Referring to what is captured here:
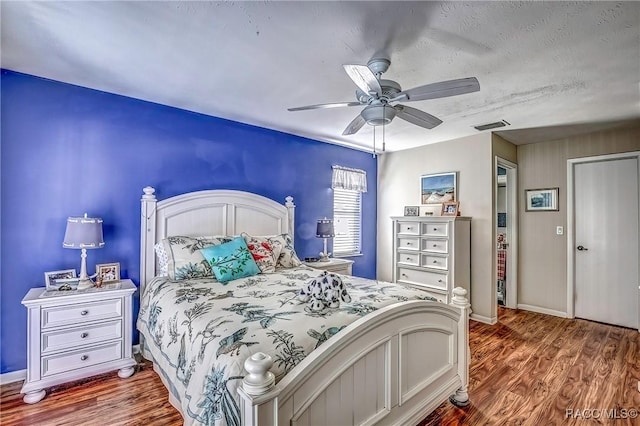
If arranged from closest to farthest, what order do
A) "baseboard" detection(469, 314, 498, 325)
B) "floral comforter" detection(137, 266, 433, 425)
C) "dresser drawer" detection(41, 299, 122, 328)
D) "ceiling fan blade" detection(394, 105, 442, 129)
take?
"floral comforter" detection(137, 266, 433, 425) → "ceiling fan blade" detection(394, 105, 442, 129) → "dresser drawer" detection(41, 299, 122, 328) → "baseboard" detection(469, 314, 498, 325)

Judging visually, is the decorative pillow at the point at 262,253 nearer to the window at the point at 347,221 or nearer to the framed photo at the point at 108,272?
the framed photo at the point at 108,272

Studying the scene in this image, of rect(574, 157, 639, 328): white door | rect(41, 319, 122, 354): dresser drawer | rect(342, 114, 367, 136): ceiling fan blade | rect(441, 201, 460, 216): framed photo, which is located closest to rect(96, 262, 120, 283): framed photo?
rect(41, 319, 122, 354): dresser drawer

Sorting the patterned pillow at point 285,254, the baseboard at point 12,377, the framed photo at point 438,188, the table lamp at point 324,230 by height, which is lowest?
the baseboard at point 12,377

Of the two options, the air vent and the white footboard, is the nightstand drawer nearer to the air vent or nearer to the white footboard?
the air vent

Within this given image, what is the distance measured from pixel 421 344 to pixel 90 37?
290 centimetres

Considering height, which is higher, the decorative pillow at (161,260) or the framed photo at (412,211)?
the framed photo at (412,211)

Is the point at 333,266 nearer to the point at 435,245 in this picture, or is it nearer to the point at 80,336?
the point at 435,245

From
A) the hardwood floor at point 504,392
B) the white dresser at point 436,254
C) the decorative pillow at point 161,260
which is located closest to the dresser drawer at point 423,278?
the white dresser at point 436,254

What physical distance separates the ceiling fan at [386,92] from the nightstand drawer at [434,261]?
2215mm

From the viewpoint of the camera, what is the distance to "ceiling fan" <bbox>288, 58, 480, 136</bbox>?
1.75 m

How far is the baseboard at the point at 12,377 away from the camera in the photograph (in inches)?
94.5

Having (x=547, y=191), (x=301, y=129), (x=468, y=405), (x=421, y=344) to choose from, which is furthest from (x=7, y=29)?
(x=547, y=191)

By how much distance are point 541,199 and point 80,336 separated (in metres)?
5.59

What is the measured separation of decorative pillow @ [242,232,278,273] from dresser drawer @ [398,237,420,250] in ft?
6.96
